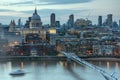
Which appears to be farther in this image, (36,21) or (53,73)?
(36,21)

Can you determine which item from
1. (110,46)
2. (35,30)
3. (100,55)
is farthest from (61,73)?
(35,30)

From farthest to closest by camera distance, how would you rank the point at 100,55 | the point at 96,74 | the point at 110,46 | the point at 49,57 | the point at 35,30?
the point at 35,30, the point at 110,46, the point at 100,55, the point at 49,57, the point at 96,74

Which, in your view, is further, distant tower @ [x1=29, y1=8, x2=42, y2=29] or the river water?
distant tower @ [x1=29, y1=8, x2=42, y2=29]

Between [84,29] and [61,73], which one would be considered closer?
[61,73]

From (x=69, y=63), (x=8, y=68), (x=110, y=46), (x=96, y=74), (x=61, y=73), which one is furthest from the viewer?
(x=110, y=46)

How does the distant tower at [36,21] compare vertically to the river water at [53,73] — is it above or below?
above

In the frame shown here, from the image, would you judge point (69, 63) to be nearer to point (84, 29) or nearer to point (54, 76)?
point (54, 76)

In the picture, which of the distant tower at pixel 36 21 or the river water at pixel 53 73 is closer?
the river water at pixel 53 73

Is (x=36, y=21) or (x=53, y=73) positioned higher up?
(x=36, y=21)

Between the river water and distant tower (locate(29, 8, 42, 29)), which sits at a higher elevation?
distant tower (locate(29, 8, 42, 29))

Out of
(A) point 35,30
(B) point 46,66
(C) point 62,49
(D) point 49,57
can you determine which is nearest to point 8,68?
(B) point 46,66
